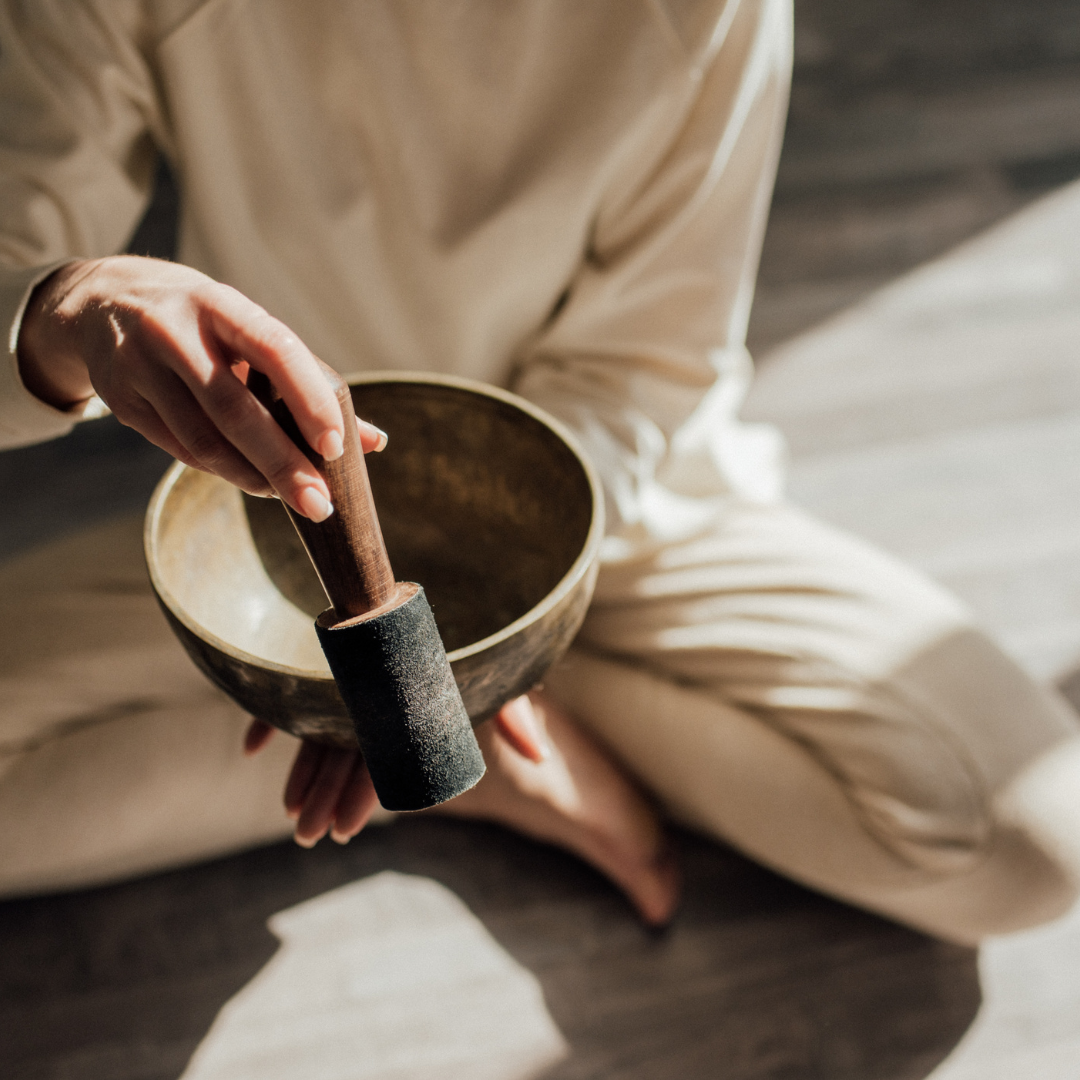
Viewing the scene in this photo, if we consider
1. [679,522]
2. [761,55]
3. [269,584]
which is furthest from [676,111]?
[269,584]

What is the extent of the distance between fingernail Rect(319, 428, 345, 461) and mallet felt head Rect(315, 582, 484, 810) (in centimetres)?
8

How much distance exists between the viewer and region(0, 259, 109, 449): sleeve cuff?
567 mm

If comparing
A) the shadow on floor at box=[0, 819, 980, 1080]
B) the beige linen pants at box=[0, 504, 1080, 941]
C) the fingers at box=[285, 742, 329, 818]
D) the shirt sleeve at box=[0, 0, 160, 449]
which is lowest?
the shadow on floor at box=[0, 819, 980, 1080]

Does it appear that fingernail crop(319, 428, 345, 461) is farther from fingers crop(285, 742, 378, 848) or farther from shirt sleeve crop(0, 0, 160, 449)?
shirt sleeve crop(0, 0, 160, 449)

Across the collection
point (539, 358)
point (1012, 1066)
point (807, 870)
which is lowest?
point (1012, 1066)

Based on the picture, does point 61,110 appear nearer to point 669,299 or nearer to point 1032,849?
point 669,299

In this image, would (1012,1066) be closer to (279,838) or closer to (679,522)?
(679,522)

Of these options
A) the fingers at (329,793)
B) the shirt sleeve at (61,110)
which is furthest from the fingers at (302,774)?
the shirt sleeve at (61,110)

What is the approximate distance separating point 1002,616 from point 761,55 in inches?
33.2

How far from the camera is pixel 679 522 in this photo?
96 centimetres

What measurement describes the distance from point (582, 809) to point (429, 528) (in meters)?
0.40

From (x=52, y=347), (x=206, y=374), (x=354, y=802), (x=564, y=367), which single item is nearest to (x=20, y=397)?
(x=52, y=347)

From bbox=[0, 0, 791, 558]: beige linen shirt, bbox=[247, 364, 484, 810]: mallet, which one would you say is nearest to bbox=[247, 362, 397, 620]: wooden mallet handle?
bbox=[247, 364, 484, 810]: mallet

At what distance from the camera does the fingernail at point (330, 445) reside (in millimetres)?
437
